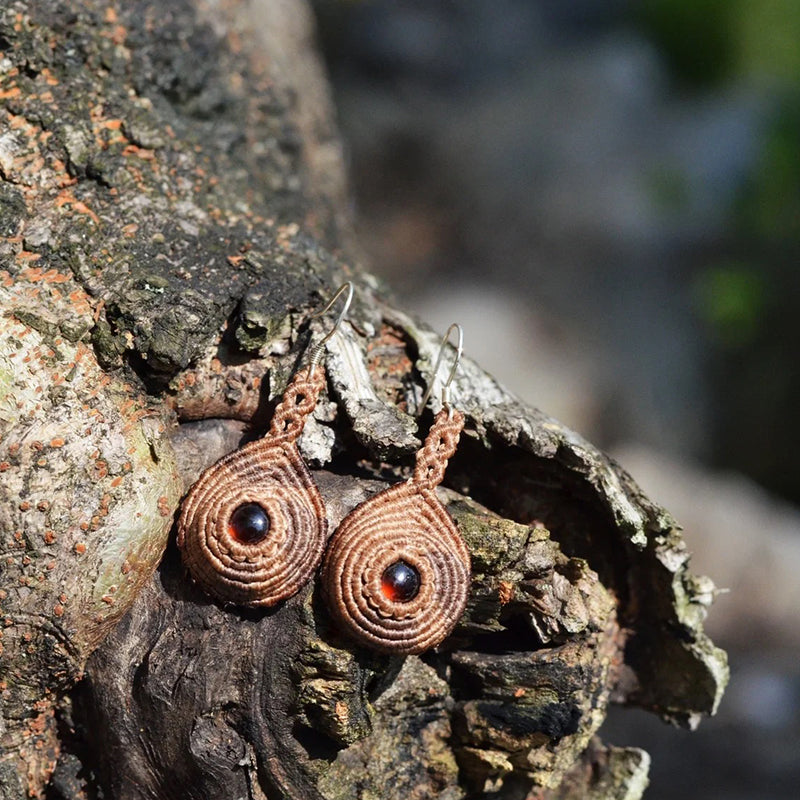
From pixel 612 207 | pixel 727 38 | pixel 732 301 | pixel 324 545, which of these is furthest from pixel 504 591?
pixel 727 38

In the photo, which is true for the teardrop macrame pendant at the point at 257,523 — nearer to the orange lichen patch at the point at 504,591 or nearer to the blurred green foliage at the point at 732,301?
the orange lichen patch at the point at 504,591

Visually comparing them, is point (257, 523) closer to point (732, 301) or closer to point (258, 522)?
point (258, 522)

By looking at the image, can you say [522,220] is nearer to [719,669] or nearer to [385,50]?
[385,50]

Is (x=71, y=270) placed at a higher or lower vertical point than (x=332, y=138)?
lower

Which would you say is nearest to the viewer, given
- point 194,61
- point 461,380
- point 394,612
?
point 394,612

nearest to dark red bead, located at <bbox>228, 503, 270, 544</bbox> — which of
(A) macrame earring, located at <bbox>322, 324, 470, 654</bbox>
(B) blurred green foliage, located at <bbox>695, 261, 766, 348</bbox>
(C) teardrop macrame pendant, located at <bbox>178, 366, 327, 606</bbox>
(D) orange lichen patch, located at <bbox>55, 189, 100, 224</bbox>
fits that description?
(C) teardrop macrame pendant, located at <bbox>178, 366, 327, 606</bbox>

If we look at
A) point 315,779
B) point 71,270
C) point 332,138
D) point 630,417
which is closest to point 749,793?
point 630,417

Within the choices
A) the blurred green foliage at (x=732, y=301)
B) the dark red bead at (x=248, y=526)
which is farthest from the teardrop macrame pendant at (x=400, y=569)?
the blurred green foliage at (x=732, y=301)

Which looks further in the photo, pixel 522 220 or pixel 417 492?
pixel 522 220
